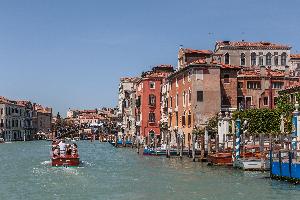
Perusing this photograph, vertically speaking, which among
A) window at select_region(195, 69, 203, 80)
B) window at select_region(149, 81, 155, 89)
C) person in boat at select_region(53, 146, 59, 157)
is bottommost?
person in boat at select_region(53, 146, 59, 157)

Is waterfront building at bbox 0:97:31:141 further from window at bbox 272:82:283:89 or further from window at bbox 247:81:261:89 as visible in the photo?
window at bbox 272:82:283:89

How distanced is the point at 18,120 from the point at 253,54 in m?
62.7

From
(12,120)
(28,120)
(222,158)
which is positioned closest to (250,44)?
(222,158)

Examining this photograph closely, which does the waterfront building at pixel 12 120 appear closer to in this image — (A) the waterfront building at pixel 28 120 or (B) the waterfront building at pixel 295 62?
(A) the waterfront building at pixel 28 120

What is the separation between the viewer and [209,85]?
146 feet

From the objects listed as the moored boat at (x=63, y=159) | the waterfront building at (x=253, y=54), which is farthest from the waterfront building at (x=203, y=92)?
the moored boat at (x=63, y=159)

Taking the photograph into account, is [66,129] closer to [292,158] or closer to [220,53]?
[220,53]

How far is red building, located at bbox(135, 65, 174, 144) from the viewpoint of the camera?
6116 cm

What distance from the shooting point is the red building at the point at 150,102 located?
6116 centimetres

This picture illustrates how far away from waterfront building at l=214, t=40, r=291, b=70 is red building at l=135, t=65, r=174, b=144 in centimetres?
687

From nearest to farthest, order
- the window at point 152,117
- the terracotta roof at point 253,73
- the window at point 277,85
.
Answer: the terracotta roof at point 253,73 < the window at point 277,85 < the window at point 152,117

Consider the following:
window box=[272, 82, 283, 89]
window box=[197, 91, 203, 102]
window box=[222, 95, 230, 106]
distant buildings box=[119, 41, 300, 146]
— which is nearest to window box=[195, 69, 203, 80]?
distant buildings box=[119, 41, 300, 146]

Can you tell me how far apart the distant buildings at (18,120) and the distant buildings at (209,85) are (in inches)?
1734

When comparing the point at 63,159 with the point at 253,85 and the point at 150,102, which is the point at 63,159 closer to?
the point at 253,85
